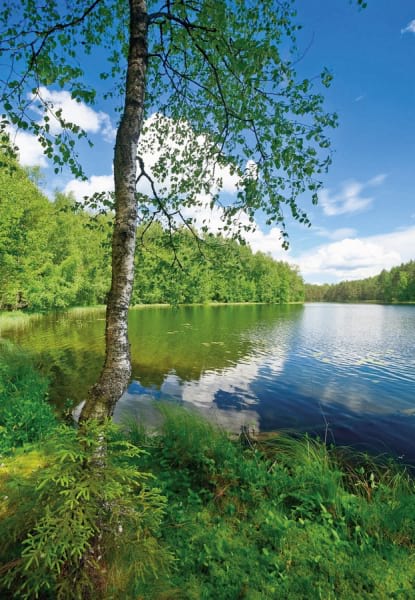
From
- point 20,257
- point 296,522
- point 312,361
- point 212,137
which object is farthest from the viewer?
point 20,257

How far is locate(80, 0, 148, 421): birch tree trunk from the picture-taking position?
3.20 m

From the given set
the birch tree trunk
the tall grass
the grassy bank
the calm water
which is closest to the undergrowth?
the grassy bank

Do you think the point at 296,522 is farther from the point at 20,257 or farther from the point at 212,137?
the point at 20,257

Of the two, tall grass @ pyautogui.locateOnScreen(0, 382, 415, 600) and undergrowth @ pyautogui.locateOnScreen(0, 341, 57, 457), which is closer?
tall grass @ pyautogui.locateOnScreen(0, 382, 415, 600)

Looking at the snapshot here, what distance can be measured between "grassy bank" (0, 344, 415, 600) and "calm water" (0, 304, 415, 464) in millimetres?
3320

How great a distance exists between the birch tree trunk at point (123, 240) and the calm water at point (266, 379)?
275cm

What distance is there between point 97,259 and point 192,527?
5.09m

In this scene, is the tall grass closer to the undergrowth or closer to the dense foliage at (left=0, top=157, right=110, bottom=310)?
the undergrowth

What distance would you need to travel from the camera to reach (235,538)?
3.90m

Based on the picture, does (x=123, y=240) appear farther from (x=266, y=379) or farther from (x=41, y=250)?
(x=41, y=250)

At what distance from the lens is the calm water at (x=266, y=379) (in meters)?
10.7

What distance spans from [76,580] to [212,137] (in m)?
6.93

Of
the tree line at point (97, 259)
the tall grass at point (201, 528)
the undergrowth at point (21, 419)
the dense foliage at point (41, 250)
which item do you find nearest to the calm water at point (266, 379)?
the tree line at point (97, 259)

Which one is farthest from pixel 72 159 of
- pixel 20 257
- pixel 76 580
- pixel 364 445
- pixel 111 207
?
pixel 20 257
